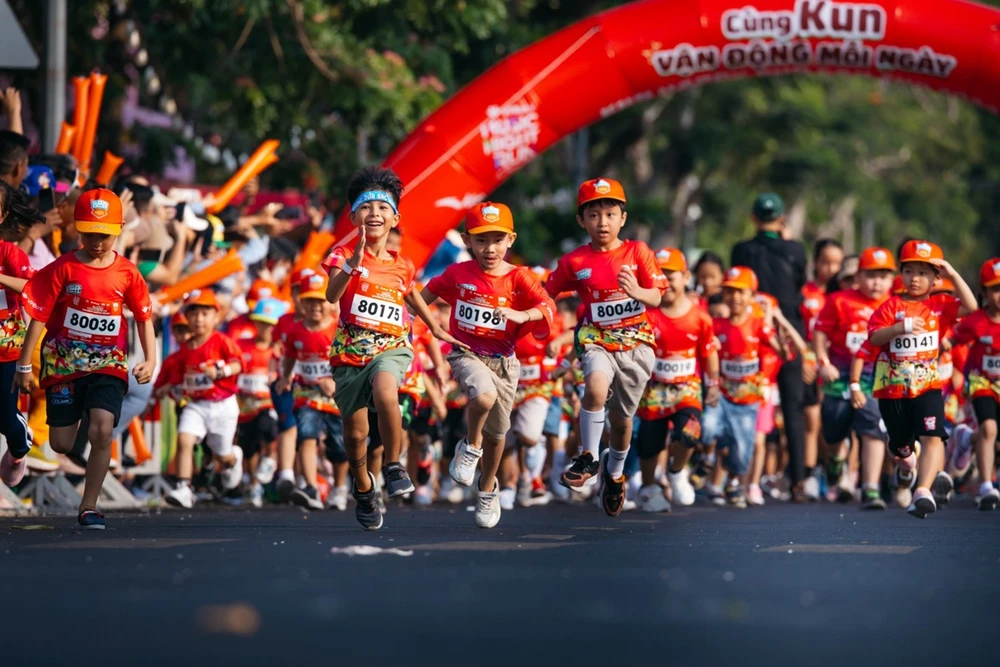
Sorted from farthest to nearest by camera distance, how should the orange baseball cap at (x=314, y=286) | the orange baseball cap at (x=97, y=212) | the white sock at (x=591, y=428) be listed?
the orange baseball cap at (x=314, y=286) < the white sock at (x=591, y=428) < the orange baseball cap at (x=97, y=212)

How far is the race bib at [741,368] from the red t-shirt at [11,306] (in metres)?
6.26

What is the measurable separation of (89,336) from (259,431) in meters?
4.93


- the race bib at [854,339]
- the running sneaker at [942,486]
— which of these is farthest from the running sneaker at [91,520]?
the race bib at [854,339]

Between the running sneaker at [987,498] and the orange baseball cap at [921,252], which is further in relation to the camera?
the running sneaker at [987,498]

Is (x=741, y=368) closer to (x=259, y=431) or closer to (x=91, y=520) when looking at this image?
(x=259, y=431)

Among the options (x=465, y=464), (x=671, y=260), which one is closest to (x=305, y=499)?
(x=465, y=464)

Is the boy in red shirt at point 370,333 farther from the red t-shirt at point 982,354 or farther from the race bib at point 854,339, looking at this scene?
the race bib at point 854,339

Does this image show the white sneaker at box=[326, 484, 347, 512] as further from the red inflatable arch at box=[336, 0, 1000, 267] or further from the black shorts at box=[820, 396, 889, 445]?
the black shorts at box=[820, 396, 889, 445]

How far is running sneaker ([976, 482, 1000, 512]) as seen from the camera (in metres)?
13.8

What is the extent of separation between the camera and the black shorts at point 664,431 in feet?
46.5

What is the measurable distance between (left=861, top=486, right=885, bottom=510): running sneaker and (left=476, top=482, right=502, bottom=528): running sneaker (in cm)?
381

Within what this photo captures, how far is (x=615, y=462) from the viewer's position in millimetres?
12047

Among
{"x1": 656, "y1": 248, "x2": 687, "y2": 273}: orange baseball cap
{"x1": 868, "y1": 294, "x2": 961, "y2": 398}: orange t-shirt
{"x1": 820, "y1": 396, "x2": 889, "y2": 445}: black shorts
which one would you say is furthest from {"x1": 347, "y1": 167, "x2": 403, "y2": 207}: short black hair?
{"x1": 820, "y1": 396, "x2": 889, "y2": 445}: black shorts

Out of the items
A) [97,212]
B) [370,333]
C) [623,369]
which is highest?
[97,212]
